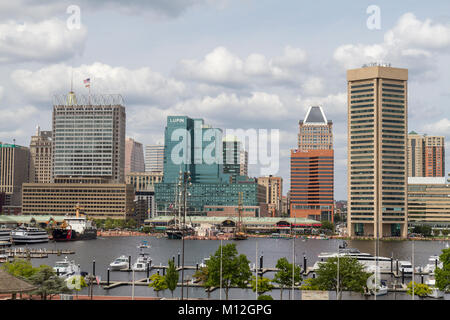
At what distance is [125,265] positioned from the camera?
7644 centimetres

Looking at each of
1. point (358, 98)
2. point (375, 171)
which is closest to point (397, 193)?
point (375, 171)

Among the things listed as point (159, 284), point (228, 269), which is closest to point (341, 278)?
point (228, 269)

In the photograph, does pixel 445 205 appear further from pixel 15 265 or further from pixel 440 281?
pixel 15 265

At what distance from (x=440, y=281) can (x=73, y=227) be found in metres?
121

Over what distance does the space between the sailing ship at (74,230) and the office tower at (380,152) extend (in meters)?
75.2

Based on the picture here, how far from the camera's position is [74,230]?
14538 centimetres

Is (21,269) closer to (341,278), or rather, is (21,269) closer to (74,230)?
(341,278)

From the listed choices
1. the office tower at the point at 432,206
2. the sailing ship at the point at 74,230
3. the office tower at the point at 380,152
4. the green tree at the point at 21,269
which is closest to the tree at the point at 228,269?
the green tree at the point at 21,269

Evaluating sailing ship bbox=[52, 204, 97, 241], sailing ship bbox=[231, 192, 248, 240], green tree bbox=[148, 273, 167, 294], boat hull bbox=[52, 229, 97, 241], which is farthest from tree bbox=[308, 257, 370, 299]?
sailing ship bbox=[231, 192, 248, 240]

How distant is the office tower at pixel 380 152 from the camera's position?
161m

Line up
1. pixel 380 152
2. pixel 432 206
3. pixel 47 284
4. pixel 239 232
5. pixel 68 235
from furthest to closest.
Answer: pixel 432 206 → pixel 239 232 → pixel 380 152 → pixel 68 235 → pixel 47 284

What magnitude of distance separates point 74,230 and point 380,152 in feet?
293

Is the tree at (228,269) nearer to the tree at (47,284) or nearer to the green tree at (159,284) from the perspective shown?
the green tree at (159,284)

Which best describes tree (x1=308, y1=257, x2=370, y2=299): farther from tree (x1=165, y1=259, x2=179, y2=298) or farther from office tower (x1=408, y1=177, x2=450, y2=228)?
office tower (x1=408, y1=177, x2=450, y2=228)
